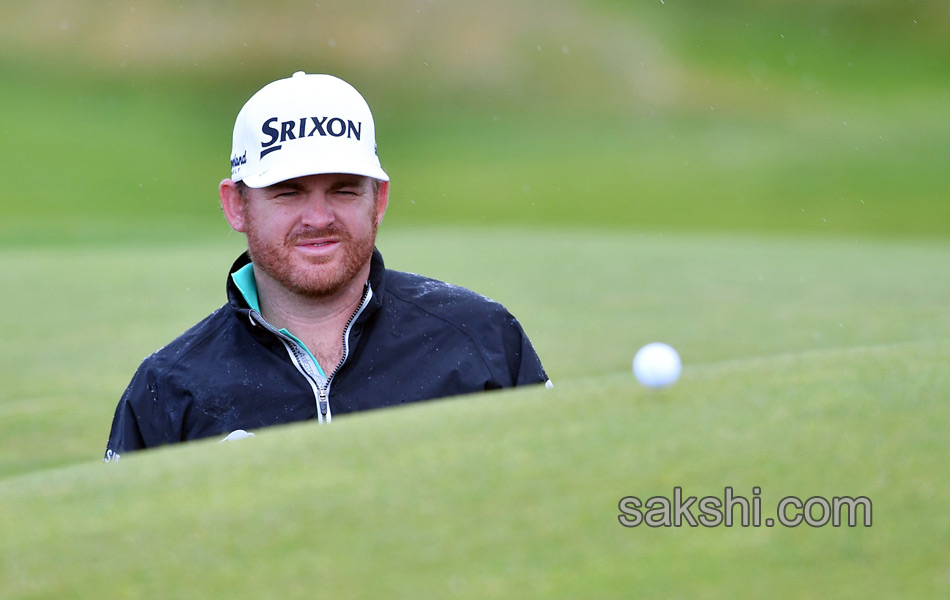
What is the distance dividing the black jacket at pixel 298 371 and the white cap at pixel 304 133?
30cm

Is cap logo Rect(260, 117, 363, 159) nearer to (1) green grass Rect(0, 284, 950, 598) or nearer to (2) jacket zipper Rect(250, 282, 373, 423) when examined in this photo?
(2) jacket zipper Rect(250, 282, 373, 423)

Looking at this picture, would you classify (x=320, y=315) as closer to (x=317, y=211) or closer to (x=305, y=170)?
(x=317, y=211)

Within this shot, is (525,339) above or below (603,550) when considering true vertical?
above

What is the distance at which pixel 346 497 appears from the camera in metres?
1.52

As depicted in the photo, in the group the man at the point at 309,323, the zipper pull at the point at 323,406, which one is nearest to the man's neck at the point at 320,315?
the man at the point at 309,323

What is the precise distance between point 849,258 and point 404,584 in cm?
857

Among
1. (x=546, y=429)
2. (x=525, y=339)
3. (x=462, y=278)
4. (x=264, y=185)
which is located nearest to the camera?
(x=546, y=429)

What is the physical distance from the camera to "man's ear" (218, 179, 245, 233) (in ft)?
11.1

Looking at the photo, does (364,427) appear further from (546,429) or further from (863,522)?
(863,522)

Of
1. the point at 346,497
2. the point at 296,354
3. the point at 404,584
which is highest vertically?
the point at 296,354

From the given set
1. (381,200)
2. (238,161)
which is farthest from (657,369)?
(238,161)

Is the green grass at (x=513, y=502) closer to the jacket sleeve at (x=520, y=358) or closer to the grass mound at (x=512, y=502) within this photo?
the grass mound at (x=512, y=502)

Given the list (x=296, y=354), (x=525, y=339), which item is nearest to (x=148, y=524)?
(x=296, y=354)

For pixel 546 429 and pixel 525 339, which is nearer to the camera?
pixel 546 429
